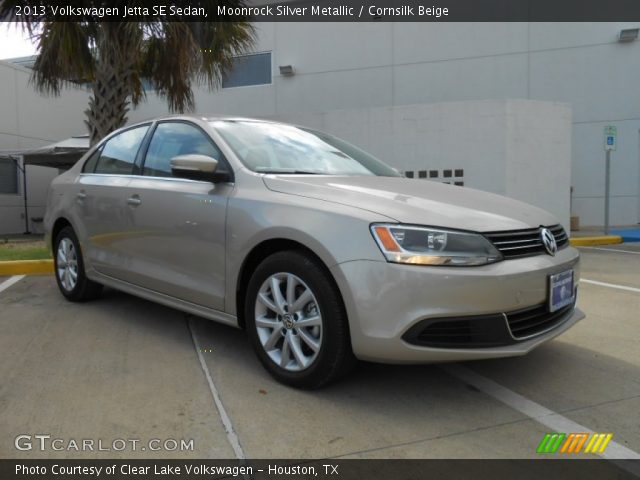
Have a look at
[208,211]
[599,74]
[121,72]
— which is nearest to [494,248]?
[208,211]

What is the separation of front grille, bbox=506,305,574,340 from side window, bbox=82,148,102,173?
12.4ft

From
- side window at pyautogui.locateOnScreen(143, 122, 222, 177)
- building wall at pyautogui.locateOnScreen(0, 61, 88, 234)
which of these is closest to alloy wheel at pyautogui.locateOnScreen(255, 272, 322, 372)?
side window at pyautogui.locateOnScreen(143, 122, 222, 177)

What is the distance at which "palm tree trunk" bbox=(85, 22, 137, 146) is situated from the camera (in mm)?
7984

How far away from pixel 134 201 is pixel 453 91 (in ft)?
40.3

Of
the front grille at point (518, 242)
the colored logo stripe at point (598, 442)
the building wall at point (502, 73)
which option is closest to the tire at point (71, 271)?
the front grille at point (518, 242)

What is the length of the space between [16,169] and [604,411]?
15.0 m

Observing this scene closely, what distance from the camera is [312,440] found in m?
2.41

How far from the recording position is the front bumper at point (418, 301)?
2.48 metres

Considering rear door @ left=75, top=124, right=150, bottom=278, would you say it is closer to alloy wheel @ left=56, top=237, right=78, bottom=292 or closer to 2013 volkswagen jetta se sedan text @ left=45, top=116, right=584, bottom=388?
2013 volkswagen jetta se sedan text @ left=45, top=116, right=584, bottom=388
